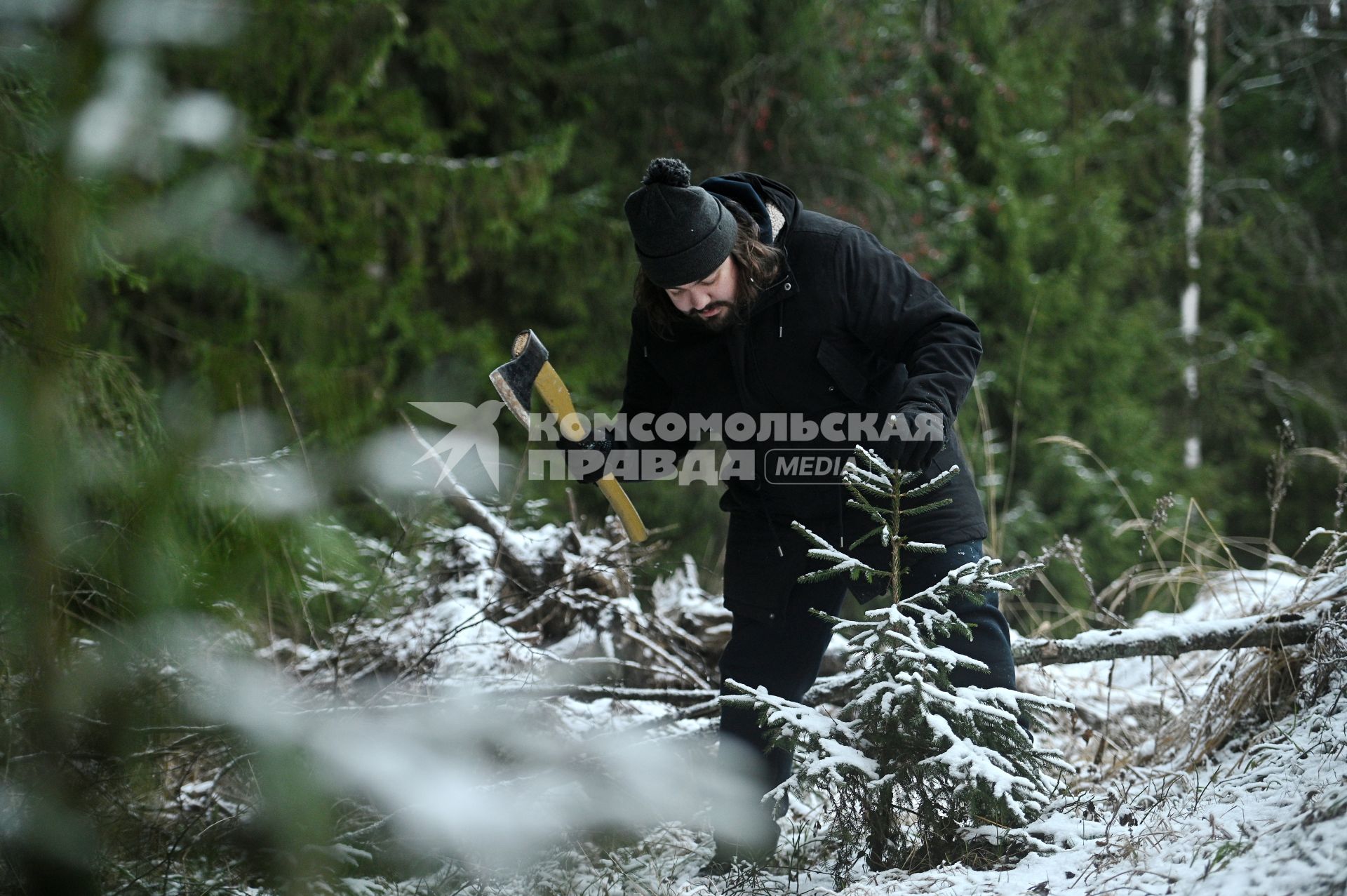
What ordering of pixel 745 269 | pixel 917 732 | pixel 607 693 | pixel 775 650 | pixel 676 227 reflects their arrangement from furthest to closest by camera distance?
pixel 607 693, pixel 775 650, pixel 745 269, pixel 676 227, pixel 917 732

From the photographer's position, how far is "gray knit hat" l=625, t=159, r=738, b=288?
2162 mm

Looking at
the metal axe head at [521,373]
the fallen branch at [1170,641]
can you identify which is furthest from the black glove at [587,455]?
the fallen branch at [1170,641]

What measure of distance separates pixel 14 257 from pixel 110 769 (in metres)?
1.16

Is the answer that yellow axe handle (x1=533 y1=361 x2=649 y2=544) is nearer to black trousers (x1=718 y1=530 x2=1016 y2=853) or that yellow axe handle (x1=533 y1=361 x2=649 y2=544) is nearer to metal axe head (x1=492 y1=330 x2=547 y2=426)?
metal axe head (x1=492 y1=330 x2=547 y2=426)

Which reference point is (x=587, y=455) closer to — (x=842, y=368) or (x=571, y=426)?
(x=571, y=426)

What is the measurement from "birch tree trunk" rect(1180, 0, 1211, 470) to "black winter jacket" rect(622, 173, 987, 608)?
9910 millimetres

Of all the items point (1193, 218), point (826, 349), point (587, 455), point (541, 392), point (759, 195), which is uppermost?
point (1193, 218)

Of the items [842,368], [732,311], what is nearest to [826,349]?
[842,368]

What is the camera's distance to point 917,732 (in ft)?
5.99

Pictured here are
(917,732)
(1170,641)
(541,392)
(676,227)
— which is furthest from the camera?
(1170,641)

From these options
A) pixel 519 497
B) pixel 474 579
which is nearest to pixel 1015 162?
pixel 519 497

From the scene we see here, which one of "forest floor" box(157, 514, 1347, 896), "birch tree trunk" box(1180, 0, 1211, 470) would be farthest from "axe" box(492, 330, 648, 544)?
"birch tree trunk" box(1180, 0, 1211, 470)

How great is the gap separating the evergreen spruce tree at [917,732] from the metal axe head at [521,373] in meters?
0.82

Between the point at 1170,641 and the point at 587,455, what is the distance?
63.2 inches
